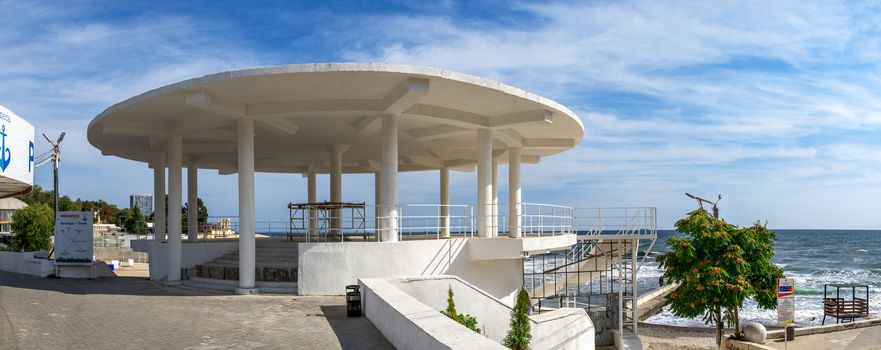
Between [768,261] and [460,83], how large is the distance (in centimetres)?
1203

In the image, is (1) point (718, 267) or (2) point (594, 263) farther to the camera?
(2) point (594, 263)

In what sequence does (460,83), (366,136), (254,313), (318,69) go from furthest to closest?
(366,136) → (460,83) → (318,69) → (254,313)

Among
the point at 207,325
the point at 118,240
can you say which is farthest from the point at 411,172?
the point at 118,240

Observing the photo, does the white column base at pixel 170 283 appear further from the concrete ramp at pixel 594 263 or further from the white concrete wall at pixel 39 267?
the concrete ramp at pixel 594 263

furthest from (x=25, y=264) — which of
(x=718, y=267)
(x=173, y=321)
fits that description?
(x=718, y=267)

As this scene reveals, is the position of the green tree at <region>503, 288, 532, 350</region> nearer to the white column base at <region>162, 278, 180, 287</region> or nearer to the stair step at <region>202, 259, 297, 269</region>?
the stair step at <region>202, 259, 297, 269</region>

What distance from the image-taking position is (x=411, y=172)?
117 ft

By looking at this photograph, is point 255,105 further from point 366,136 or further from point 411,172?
point 411,172

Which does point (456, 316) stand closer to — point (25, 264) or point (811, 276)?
point (25, 264)

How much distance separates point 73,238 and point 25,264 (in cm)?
378

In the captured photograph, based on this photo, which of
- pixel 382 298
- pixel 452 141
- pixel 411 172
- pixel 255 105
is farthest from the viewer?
pixel 411 172

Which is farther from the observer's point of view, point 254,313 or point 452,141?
point 452,141

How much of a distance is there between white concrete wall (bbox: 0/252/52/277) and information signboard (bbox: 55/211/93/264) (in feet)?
3.48

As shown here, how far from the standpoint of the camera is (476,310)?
13.9 meters
